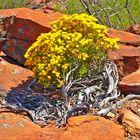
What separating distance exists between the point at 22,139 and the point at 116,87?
174 cm

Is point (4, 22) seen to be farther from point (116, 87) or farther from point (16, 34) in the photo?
point (116, 87)

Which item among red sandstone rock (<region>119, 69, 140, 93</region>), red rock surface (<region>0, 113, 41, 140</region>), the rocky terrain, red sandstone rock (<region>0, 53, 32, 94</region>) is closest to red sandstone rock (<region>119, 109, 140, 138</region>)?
the rocky terrain

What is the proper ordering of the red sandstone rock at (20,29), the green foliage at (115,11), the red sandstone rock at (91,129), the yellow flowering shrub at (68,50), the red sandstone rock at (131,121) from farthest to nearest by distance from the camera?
the green foliage at (115,11), the red sandstone rock at (20,29), the yellow flowering shrub at (68,50), the red sandstone rock at (131,121), the red sandstone rock at (91,129)

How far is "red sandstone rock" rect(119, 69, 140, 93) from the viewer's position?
5.98 m

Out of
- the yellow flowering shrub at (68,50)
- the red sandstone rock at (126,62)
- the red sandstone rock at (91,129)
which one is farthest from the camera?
the red sandstone rock at (126,62)

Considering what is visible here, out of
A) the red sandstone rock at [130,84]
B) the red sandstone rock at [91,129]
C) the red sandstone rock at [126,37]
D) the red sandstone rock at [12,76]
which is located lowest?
the red sandstone rock at [12,76]

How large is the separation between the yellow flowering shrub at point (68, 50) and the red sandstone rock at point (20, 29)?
1127mm

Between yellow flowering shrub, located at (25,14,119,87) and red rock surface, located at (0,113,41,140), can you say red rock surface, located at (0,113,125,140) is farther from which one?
yellow flowering shrub, located at (25,14,119,87)

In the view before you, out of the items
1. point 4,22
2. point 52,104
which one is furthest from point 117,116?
point 4,22

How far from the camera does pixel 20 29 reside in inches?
296

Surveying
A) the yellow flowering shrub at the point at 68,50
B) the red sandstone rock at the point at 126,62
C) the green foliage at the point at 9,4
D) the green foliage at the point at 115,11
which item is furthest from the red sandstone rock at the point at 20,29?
the green foliage at the point at 9,4

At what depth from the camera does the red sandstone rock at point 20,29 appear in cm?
743

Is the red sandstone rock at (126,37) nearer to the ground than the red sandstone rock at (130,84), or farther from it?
farther from it

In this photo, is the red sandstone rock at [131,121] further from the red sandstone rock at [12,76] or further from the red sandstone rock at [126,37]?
the red sandstone rock at [126,37]
